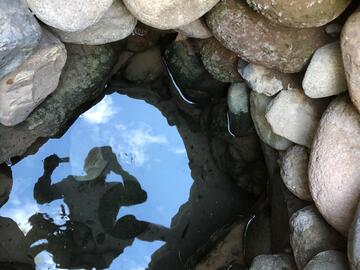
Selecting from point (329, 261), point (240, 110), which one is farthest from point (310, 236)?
point (240, 110)

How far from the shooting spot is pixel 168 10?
1113 millimetres

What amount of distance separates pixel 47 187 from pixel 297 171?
86 cm

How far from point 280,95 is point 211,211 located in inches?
23.8

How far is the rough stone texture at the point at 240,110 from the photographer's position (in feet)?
5.24

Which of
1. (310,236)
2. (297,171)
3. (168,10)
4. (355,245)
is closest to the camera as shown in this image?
(355,245)

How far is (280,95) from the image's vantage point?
134 cm

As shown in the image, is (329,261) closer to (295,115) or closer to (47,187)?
(295,115)

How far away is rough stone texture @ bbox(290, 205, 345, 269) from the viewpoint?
1.21 meters

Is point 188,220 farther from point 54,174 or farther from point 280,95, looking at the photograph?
point 280,95

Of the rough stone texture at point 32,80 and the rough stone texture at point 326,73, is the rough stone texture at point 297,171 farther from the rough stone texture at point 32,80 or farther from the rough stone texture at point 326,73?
the rough stone texture at point 32,80

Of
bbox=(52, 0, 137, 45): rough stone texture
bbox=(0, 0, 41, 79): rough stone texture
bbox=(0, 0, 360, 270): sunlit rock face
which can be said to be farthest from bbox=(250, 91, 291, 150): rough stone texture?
bbox=(0, 0, 41, 79): rough stone texture

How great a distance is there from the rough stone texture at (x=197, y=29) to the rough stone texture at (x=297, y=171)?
369mm

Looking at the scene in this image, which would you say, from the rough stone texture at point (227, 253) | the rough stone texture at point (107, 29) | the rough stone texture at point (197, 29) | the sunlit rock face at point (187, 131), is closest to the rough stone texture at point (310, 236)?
the sunlit rock face at point (187, 131)

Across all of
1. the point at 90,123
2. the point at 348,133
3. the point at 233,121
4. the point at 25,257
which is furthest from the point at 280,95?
the point at 25,257
